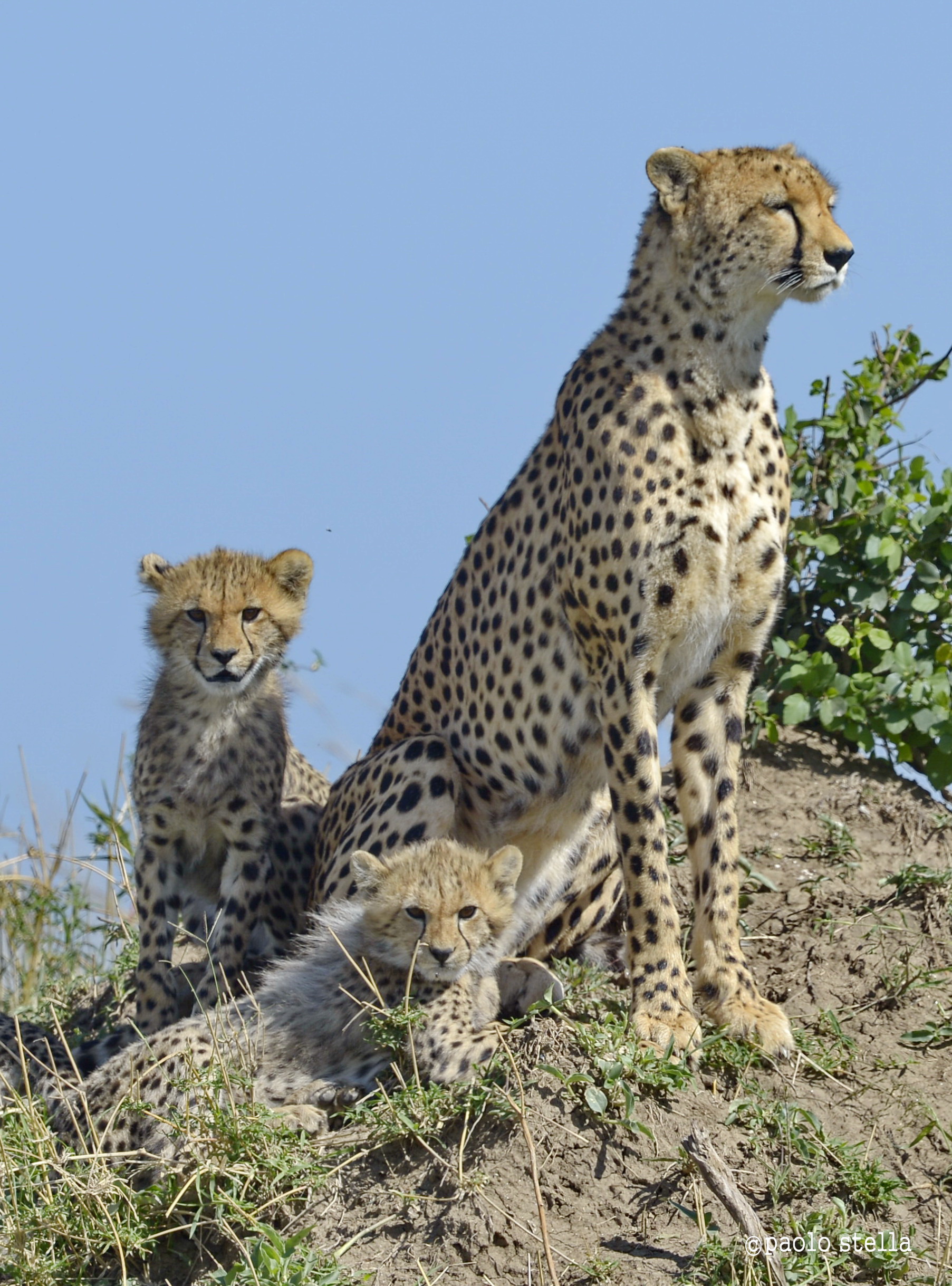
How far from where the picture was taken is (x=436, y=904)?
385 centimetres

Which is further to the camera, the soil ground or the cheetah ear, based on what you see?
the cheetah ear

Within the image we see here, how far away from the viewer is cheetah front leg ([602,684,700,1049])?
3.93m

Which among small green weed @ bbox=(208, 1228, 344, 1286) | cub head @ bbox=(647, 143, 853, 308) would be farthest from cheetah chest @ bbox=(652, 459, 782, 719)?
small green weed @ bbox=(208, 1228, 344, 1286)

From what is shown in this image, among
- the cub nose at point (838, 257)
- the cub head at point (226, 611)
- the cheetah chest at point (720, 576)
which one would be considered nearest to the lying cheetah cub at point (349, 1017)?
the cheetah chest at point (720, 576)

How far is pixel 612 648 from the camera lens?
A: 4.16 meters

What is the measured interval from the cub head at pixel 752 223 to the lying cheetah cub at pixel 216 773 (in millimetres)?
1479

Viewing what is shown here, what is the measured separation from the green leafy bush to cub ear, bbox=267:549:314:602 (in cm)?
159

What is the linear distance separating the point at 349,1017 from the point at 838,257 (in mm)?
2205

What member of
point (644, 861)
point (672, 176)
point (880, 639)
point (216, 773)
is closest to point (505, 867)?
point (644, 861)

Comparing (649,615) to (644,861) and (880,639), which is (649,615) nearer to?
(644,861)

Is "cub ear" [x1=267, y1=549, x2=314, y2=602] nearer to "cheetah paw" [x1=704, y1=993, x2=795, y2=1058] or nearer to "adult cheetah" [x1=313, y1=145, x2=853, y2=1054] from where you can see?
"adult cheetah" [x1=313, y1=145, x2=853, y2=1054]

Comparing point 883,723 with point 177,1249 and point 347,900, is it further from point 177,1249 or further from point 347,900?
point 177,1249

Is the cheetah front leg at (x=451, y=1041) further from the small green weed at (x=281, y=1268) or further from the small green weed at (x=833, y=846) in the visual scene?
the small green weed at (x=833, y=846)

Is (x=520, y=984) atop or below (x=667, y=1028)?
below
